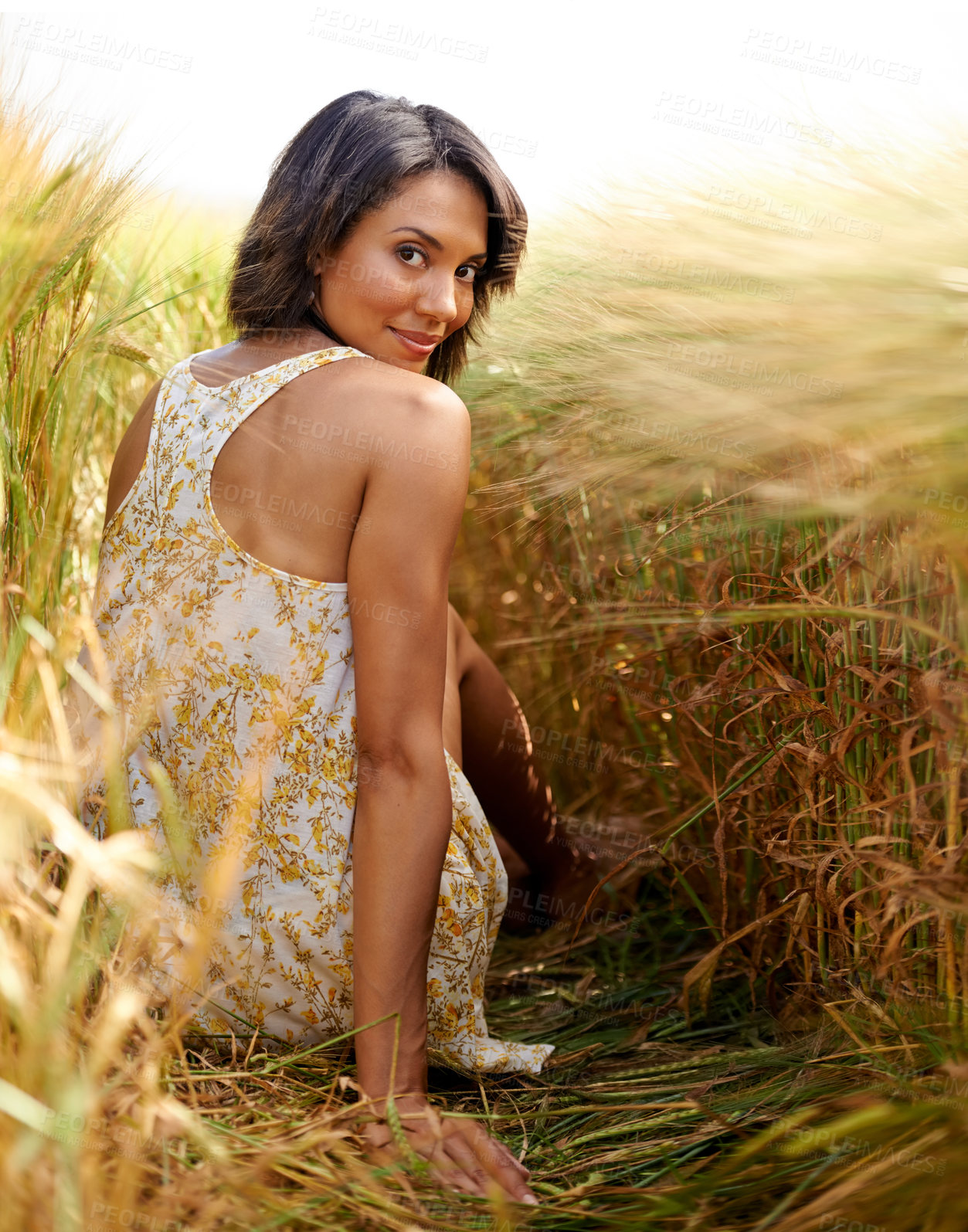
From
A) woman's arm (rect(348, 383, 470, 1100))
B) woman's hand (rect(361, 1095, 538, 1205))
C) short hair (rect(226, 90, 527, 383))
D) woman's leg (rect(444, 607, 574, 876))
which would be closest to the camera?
woman's hand (rect(361, 1095, 538, 1205))

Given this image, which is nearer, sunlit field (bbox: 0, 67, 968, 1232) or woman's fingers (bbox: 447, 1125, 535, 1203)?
sunlit field (bbox: 0, 67, 968, 1232)

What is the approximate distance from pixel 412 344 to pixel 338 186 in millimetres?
194

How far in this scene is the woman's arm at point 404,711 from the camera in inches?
40.5

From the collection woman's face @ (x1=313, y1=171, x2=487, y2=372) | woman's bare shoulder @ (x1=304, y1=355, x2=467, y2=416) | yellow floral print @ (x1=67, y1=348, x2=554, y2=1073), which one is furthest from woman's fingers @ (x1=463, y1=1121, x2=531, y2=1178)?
woman's face @ (x1=313, y1=171, x2=487, y2=372)

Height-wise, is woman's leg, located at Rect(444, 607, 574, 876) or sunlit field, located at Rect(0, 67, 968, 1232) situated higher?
sunlit field, located at Rect(0, 67, 968, 1232)

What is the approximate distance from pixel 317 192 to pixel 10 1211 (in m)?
1.05

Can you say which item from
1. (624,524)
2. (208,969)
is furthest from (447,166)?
(208,969)

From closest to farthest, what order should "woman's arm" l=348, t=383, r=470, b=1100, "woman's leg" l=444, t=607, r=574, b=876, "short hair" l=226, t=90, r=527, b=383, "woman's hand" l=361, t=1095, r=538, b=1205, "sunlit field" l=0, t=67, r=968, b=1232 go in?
"sunlit field" l=0, t=67, r=968, b=1232, "woman's hand" l=361, t=1095, r=538, b=1205, "woman's arm" l=348, t=383, r=470, b=1100, "short hair" l=226, t=90, r=527, b=383, "woman's leg" l=444, t=607, r=574, b=876

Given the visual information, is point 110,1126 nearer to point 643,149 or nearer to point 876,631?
point 876,631

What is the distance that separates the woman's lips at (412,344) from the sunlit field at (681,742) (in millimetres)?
111

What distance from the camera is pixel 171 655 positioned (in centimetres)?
114

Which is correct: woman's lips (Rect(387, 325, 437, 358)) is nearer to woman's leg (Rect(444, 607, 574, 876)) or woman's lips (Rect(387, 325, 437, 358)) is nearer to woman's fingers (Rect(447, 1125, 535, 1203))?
woman's leg (Rect(444, 607, 574, 876))

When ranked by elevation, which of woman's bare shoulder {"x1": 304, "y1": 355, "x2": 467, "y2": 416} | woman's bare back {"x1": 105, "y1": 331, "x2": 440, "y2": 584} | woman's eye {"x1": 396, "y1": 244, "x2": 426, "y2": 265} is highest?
woman's eye {"x1": 396, "y1": 244, "x2": 426, "y2": 265}

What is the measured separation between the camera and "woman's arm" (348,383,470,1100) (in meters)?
1.03
